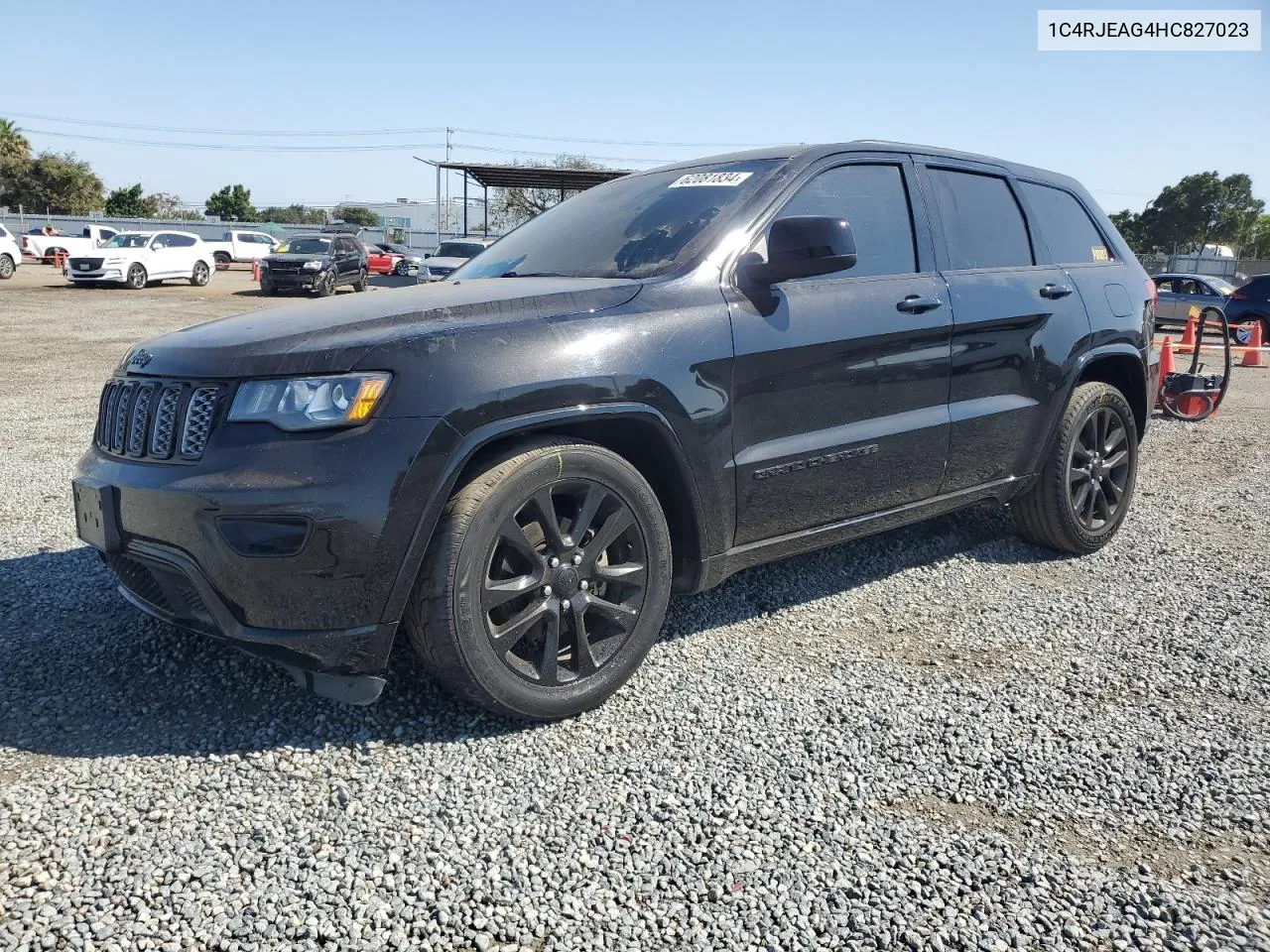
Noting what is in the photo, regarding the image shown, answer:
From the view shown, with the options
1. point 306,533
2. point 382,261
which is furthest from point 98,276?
point 306,533

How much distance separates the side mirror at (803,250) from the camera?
10.4ft

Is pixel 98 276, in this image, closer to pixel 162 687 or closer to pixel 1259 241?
pixel 162 687

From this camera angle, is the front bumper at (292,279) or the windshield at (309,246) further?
the windshield at (309,246)

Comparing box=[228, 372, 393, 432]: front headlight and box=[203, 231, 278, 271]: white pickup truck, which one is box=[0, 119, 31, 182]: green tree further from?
box=[228, 372, 393, 432]: front headlight

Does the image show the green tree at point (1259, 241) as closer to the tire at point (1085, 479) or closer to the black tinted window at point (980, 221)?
the tire at point (1085, 479)

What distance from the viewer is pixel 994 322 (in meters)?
4.07

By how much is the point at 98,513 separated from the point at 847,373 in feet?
8.02

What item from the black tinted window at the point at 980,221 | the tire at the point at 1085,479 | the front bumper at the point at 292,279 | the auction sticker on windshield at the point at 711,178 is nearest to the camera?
the auction sticker on windshield at the point at 711,178

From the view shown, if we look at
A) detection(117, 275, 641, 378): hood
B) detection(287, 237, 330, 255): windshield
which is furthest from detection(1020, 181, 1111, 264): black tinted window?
detection(287, 237, 330, 255): windshield

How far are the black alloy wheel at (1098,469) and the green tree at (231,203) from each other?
3542 inches

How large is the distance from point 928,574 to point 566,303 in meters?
2.31

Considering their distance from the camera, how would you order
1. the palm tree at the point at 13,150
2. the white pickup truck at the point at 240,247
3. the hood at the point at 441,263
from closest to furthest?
1. the hood at the point at 441,263
2. the white pickup truck at the point at 240,247
3. the palm tree at the point at 13,150

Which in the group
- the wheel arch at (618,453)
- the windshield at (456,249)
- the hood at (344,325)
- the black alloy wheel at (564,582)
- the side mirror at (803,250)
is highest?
the windshield at (456,249)

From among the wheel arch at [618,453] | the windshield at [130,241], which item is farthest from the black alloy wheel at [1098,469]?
the windshield at [130,241]
